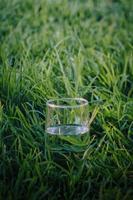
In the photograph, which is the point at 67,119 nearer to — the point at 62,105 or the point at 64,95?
the point at 62,105

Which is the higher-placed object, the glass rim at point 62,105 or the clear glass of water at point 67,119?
the glass rim at point 62,105

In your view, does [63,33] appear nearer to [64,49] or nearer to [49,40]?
[49,40]

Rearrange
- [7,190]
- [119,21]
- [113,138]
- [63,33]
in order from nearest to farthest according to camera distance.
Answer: [7,190], [113,138], [63,33], [119,21]

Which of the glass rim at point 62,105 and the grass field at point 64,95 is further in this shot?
the glass rim at point 62,105

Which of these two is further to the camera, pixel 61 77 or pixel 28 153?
pixel 61 77

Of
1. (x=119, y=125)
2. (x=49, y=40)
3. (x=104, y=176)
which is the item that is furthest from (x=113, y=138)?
(x=49, y=40)
